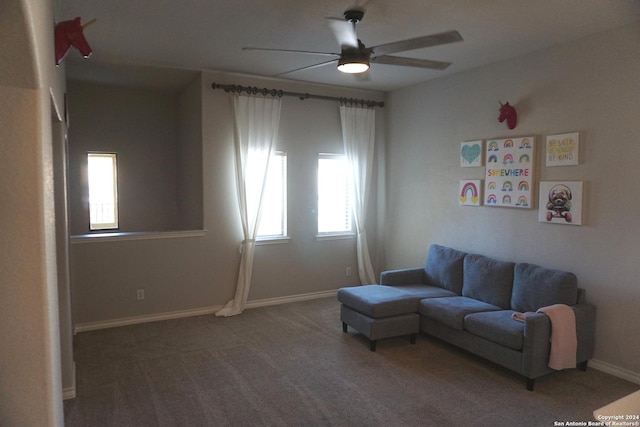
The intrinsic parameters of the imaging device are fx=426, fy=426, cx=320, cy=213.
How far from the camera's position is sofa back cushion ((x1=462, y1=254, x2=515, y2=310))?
4094 mm

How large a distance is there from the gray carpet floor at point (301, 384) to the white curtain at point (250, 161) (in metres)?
0.83

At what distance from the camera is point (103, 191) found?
5887 mm

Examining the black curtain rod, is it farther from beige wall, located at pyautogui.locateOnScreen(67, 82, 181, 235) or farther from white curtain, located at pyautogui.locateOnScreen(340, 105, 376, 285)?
beige wall, located at pyautogui.locateOnScreen(67, 82, 181, 235)

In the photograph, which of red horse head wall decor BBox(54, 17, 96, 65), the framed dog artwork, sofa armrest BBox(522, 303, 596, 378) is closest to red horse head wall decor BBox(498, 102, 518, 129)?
the framed dog artwork

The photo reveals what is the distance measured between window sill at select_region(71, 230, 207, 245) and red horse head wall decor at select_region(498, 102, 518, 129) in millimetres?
3546

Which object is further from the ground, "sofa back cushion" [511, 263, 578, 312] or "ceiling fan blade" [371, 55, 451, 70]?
"ceiling fan blade" [371, 55, 451, 70]

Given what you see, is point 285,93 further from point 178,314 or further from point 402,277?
point 178,314

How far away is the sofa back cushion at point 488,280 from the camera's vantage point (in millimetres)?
4094

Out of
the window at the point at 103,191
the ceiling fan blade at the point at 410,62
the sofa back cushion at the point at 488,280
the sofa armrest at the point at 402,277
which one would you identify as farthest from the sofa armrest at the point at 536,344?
the window at the point at 103,191

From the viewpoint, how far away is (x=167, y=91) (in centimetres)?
601

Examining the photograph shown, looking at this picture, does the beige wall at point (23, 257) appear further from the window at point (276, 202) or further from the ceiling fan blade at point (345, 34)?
the window at point (276, 202)

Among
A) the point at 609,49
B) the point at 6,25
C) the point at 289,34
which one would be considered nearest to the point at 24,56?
the point at 6,25

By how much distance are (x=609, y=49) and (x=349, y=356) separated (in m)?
3.47

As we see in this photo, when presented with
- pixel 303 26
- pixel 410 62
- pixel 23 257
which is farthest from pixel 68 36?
pixel 410 62
